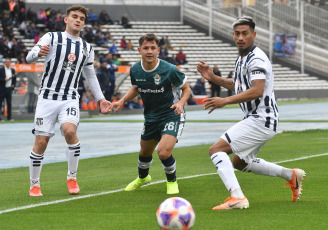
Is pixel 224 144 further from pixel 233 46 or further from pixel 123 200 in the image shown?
pixel 233 46

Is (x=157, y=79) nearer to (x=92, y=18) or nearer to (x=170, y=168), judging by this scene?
(x=170, y=168)

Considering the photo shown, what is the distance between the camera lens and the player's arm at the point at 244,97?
7.70 meters

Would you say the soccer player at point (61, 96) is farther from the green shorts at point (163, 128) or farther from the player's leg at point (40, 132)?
the green shorts at point (163, 128)

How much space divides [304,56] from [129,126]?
31.7 metres

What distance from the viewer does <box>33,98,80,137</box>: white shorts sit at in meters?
9.44

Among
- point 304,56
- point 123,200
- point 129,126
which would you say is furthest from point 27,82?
point 304,56

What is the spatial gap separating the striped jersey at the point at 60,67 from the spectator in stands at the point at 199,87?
101 feet

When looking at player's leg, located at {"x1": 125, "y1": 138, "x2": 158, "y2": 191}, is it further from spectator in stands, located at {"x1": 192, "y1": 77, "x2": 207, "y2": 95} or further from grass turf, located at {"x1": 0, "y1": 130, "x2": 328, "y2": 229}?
spectator in stands, located at {"x1": 192, "y1": 77, "x2": 207, "y2": 95}

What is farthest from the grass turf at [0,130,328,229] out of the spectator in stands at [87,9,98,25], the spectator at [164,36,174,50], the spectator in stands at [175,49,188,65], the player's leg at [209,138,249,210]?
the spectator in stands at [87,9,98,25]

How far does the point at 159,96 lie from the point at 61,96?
1218 millimetres

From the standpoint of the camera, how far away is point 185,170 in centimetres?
1238

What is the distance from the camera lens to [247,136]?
26.8ft

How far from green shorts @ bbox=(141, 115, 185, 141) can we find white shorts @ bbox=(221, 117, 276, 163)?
1.46 meters

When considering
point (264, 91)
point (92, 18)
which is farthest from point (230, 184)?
point (92, 18)
